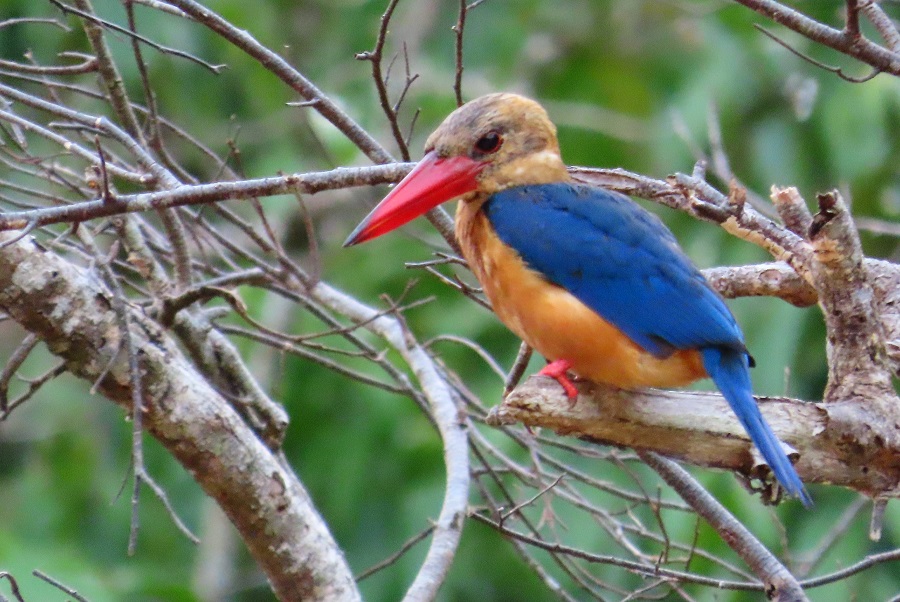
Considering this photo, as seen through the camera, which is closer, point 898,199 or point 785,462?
point 785,462

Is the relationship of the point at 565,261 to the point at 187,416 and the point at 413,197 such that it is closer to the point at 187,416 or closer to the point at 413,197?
the point at 413,197

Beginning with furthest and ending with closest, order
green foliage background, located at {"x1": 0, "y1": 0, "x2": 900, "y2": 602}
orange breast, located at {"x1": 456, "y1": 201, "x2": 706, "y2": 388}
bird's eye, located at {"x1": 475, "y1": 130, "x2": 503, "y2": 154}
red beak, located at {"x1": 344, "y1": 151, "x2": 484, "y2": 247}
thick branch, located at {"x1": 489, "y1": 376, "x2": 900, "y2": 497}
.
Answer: green foliage background, located at {"x1": 0, "y1": 0, "x2": 900, "y2": 602}
bird's eye, located at {"x1": 475, "y1": 130, "x2": 503, "y2": 154}
red beak, located at {"x1": 344, "y1": 151, "x2": 484, "y2": 247}
orange breast, located at {"x1": 456, "y1": 201, "x2": 706, "y2": 388}
thick branch, located at {"x1": 489, "y1": 376, "x2": 900, "y2": 497}

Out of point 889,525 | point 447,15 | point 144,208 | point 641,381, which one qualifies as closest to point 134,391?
point 144,208

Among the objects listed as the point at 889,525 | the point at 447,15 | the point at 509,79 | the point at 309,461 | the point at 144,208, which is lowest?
the point at 889,525

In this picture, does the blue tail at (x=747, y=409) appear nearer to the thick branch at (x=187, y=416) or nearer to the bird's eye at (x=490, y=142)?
the bird's eye at (x=490, y=142)

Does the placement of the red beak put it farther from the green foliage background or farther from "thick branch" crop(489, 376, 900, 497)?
the green foliage background

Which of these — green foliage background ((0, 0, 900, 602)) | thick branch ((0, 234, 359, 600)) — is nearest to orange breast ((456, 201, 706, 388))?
thick branch ((0, 234, 359, 600))

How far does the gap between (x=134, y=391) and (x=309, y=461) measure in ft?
12.2

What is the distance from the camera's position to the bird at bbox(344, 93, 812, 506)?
272 centimetres

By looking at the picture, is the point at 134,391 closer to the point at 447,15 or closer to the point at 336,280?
the point at 336,280

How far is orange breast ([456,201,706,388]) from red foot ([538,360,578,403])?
0.02 metres

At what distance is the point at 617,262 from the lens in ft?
9.66

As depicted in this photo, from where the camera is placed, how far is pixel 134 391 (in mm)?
2611

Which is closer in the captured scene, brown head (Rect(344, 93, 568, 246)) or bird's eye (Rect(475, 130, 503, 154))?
brown head (Rect(344, 93, 568, 246))
